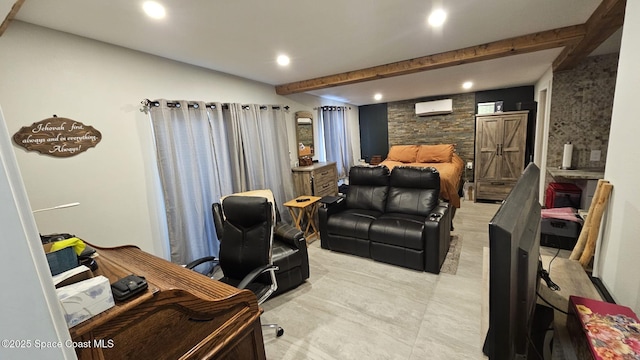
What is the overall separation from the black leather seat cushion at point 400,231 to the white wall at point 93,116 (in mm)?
2264

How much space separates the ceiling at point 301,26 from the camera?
5.48 feet

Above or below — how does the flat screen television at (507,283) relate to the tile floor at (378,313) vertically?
above

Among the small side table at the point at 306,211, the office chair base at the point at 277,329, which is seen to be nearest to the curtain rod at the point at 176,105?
the small side table at the point at 306,211

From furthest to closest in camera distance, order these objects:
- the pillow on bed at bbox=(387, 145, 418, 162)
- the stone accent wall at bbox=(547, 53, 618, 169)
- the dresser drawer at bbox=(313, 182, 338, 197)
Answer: the pillow on bed at bbox=(387, 145, 418, 162) → the dresser drawer at bbox=(313, 182, 338, 197) → the stone accent wall at bbox=(547, 53, 618, 169)

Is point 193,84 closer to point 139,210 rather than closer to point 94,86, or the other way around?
point 94,86

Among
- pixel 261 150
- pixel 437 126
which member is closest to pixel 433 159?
pixel 437 126

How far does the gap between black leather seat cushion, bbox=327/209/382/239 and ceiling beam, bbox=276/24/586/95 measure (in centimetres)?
174

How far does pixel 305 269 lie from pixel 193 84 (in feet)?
A: 7.72

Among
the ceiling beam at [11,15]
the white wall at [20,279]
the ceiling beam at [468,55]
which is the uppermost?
the ceiling beam at [11,15]

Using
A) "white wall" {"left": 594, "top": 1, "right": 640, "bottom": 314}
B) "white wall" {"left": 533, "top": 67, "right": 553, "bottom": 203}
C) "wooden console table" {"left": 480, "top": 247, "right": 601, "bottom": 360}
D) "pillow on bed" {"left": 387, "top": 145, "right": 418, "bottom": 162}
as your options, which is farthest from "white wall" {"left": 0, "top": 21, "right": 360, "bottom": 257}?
"white wall" {"left": 533, "top": 67, "right": 553, "bottom": 203}

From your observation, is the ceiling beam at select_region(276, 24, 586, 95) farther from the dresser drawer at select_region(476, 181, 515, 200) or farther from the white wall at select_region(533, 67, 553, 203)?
the dresser drawer at select_region(476, 181, 515, 200)

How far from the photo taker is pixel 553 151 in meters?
3.52

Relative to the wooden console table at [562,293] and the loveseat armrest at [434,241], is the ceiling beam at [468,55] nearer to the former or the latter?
the loveseat armrest at [434,241]

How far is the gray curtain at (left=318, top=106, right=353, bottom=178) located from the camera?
5355 mm
